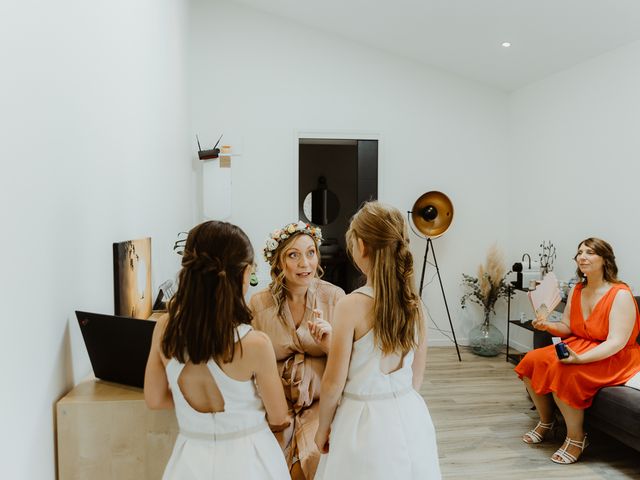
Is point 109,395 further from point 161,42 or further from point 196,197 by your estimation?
point 196,197

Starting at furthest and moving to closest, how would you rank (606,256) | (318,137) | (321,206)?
(321,206) → (318,137) → (606,256)

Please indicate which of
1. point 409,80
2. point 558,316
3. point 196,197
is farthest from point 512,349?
point 196,197

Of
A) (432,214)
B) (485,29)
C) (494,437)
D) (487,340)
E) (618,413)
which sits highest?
(485,29)

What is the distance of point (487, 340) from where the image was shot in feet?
17.0

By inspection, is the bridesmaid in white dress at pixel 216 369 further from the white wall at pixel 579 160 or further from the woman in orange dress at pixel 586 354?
the white wall at pixel 579 160

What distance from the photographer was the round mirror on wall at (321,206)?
6.40 metres

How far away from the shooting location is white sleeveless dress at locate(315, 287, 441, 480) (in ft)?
4.98

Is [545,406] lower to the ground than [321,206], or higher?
lower

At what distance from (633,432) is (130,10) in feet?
11.2

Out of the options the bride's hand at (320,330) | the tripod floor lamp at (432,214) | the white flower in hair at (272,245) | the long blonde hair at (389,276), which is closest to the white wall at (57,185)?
the white flower in hair at (272,245)

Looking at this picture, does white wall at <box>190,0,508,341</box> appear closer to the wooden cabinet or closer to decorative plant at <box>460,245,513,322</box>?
decorative plant at <box>460,245,513,322</box>

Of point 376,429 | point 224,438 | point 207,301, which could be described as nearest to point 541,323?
point 376,429

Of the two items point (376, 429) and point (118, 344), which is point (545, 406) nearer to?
point (376, 429)

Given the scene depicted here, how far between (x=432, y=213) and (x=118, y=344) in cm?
395
